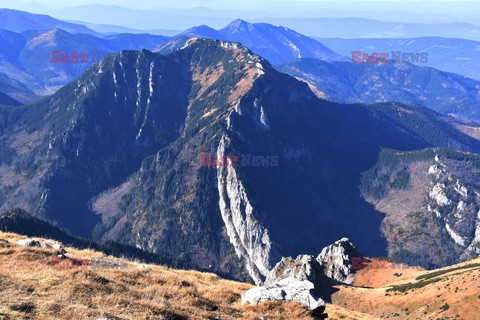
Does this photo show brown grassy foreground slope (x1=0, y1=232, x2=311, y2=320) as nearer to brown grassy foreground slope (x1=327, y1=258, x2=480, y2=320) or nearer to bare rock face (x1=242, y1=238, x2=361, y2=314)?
bare rock face (x1=242, y1=238, x2=361, y2=314)

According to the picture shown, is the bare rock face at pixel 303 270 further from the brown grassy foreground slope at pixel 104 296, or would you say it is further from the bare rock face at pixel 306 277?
the brown grassy foreground slope at pixel 104 296

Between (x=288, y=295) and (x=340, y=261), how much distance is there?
110751mm

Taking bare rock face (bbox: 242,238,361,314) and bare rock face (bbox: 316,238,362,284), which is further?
bare rock face (bbox: 316,238,362,284)

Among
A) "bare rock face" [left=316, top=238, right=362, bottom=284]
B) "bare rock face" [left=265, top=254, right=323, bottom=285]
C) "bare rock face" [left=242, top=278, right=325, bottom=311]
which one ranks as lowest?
"bare rock face" [left=316, top=238, right=362, bottom=284]

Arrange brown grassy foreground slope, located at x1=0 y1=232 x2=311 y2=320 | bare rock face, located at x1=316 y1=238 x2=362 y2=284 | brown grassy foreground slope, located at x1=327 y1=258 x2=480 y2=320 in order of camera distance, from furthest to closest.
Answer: bare rock face, located at x1=316 y1=238 x2=362 y2=284, brown grassy foreground slope, located at x1=327 y1=258 x2=480 y2=320, brown grassy foreground slope, located at x1=0 y1=232 x2=311 y2=320

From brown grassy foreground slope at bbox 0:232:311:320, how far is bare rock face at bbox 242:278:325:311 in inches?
45.7

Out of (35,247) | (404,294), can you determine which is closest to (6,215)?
(35,247)

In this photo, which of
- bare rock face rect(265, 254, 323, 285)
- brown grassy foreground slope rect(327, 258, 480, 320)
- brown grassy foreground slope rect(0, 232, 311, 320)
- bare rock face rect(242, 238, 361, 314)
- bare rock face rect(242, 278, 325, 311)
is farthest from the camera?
bare rock face rect(265, 254, 323, 285)

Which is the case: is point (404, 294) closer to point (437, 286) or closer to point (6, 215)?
point (437, 286)

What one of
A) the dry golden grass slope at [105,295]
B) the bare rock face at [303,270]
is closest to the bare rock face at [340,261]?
the bare rock face at [303,270]

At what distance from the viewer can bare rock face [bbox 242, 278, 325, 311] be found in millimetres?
39000

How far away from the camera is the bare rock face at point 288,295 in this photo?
39.0 meters

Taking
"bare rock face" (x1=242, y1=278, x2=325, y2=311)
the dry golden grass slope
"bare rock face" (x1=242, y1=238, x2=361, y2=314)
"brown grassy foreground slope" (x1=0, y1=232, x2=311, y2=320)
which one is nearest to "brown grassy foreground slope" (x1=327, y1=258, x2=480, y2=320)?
"bare rock face" (x1=242, y1=238, x2=361, y2=314)

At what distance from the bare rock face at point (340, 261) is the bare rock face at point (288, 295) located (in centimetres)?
10249
